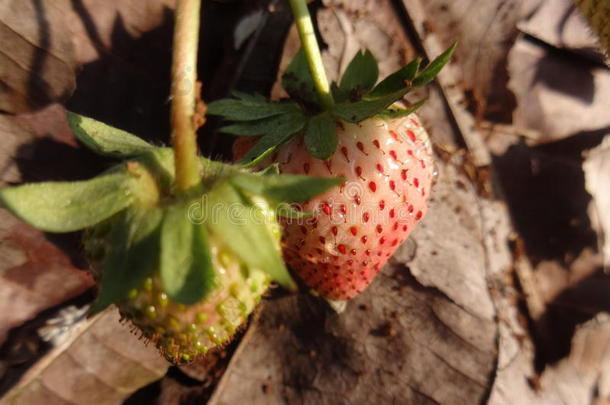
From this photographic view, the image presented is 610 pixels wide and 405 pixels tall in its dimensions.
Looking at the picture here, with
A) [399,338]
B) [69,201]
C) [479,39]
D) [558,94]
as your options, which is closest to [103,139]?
[69,201]

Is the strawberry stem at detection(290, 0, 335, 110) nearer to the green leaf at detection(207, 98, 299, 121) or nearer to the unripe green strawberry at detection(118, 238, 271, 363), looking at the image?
the green leaf at detection(207, 98, 299, 121)

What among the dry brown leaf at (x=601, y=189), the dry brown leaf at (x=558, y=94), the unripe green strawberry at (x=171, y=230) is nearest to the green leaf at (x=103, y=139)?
the unripe green strawberry at (x=171, y=230)

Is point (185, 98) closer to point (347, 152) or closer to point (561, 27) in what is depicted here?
point (347, 152)

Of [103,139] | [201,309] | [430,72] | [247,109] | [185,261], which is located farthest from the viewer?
→ [247,109]

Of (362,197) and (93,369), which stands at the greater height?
(362,197)

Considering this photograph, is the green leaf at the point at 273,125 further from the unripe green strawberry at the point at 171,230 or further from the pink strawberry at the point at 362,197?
the unripe green strawberry at the point at 171,230

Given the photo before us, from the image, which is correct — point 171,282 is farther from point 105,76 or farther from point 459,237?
point 459,237

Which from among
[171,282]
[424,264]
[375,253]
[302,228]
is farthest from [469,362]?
[171,282]

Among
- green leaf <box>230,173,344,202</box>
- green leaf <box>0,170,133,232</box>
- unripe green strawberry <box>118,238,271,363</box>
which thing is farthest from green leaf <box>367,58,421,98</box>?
green leaf <box>0,170,133,232</box>
